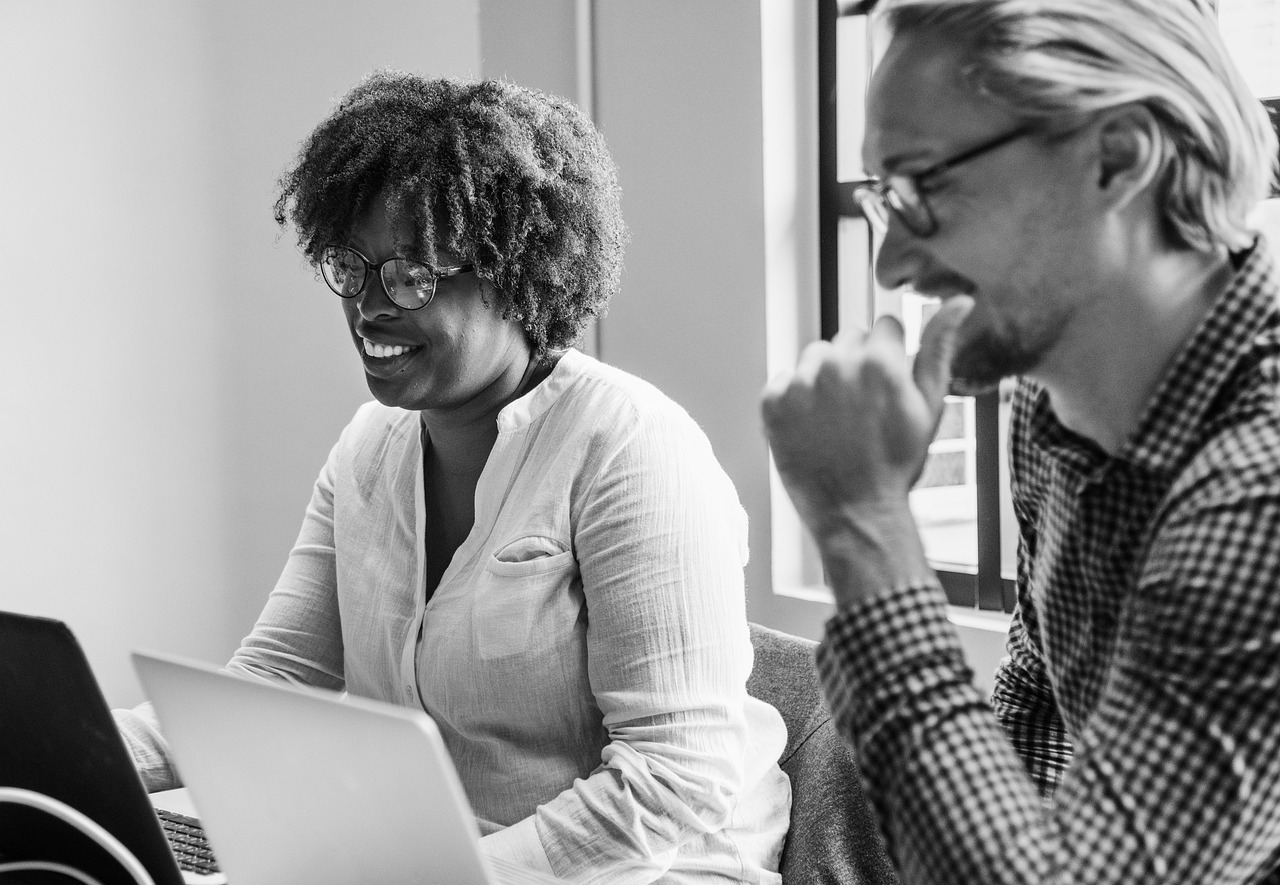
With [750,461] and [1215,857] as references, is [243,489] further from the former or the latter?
[1215,857]

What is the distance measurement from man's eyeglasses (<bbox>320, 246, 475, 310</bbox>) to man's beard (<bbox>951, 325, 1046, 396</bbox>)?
0.85 m

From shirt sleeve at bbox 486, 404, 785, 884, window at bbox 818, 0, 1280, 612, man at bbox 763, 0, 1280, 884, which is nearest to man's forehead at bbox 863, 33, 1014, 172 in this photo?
man at bbox 763, 0, 1280, 884

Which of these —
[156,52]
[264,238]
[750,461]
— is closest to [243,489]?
[264,238]

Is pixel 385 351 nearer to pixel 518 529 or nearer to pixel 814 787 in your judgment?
pixel 518 529

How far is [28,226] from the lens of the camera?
2.93 meters

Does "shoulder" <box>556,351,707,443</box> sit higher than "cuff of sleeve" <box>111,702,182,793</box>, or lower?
higher

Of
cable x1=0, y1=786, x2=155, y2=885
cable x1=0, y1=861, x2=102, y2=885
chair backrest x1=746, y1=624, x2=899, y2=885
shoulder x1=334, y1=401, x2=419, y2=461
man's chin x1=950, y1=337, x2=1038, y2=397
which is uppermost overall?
man's chin x1=950, y1=337, x2=1038, y2=397

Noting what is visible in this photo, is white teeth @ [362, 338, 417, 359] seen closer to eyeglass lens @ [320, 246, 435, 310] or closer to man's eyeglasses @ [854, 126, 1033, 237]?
eyeglass lens @ [320, 246, 435, 310]

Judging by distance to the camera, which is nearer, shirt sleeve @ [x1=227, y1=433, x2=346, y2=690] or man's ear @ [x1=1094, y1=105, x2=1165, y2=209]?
man's ear @ [x1=1094, y1=105, x2=1165, y2=209]

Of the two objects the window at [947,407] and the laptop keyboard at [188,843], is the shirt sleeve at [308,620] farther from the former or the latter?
the window at [947,407]

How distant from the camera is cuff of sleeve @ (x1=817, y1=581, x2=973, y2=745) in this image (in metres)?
0.81

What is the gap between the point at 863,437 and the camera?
0.86m

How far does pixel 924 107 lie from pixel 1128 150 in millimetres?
129

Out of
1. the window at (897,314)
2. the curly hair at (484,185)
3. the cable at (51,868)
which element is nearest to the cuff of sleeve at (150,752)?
the cable at (51,868)
